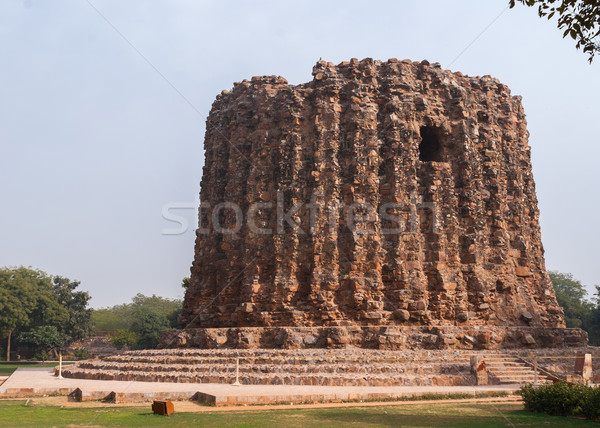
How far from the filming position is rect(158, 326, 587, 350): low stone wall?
15.1 metres

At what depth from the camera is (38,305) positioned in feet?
119

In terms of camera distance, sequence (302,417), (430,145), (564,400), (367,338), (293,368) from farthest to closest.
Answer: (430,145) < (367,338) < (293,368) < (564,400) < (302,417)

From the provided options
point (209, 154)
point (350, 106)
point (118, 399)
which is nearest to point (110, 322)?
point (209, 154)

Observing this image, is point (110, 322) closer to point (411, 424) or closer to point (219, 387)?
point (219, 387)

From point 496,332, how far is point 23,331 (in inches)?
1154

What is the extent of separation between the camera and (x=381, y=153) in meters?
17.9

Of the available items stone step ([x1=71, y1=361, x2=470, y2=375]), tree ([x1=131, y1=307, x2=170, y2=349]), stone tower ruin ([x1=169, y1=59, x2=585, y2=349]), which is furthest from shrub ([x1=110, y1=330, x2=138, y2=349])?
stone step ([x1=71, y1=361, x2=470, y2=375])

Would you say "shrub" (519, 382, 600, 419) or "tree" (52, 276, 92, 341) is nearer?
"shrub" (519, 382, 600, 419)

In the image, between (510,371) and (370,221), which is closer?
(510,371)

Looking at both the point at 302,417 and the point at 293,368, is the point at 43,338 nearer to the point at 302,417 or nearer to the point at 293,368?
the point at 293,368

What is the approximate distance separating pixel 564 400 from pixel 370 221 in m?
9.03

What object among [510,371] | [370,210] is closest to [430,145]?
[370,210]

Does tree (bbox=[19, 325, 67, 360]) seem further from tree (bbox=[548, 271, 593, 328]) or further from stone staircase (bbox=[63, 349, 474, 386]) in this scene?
tree (bbox=[548, 271, 593, 328])

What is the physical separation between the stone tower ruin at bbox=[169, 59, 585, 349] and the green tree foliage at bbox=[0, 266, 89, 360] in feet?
61.7
